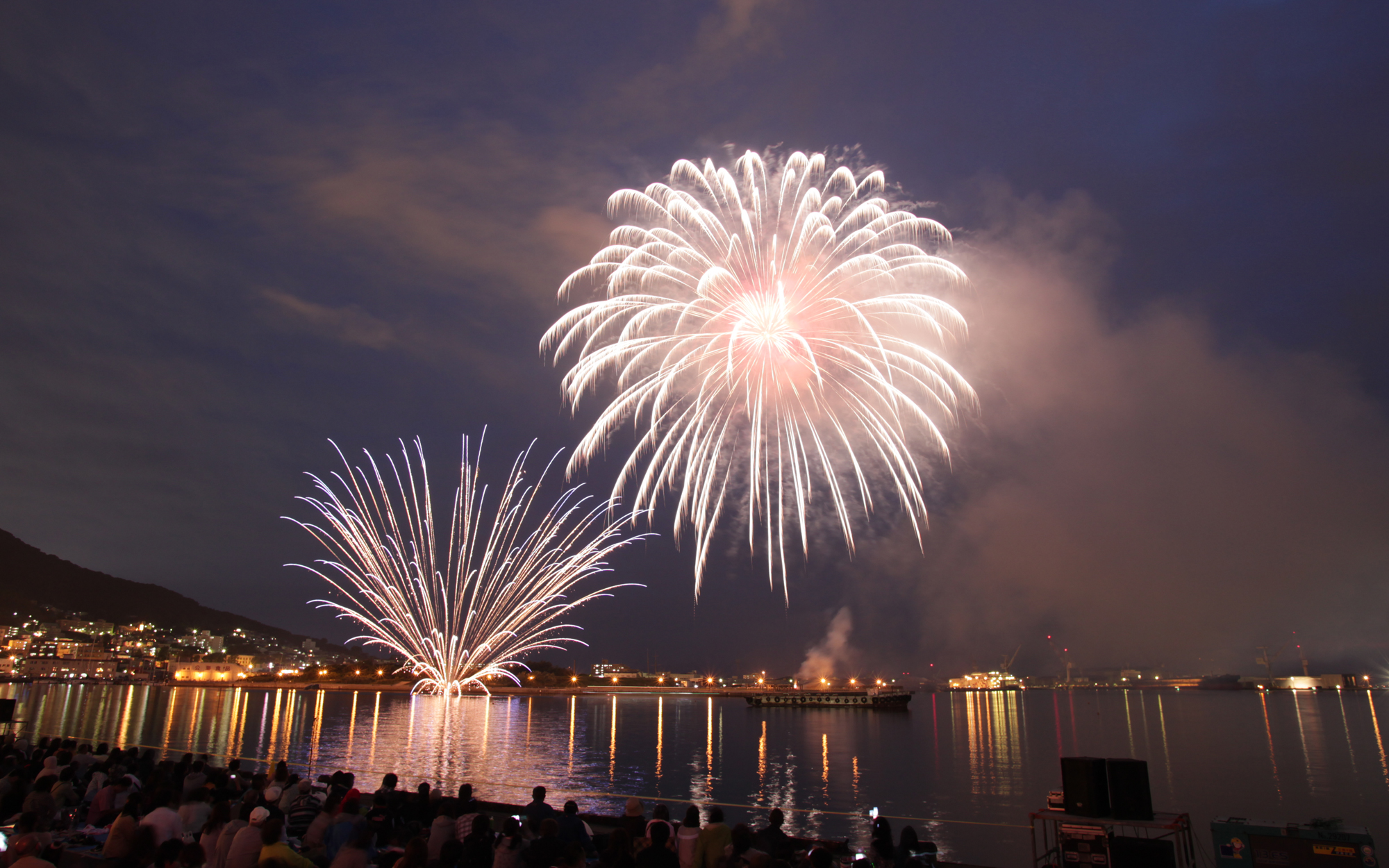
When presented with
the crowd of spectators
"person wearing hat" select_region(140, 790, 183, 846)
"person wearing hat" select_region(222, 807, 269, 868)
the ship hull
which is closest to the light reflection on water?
the crowd of spectators

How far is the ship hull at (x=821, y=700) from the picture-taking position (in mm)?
136250

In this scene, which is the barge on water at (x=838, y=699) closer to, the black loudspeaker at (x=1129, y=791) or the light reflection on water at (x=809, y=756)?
the light reflection on water at (x=809, y=756)

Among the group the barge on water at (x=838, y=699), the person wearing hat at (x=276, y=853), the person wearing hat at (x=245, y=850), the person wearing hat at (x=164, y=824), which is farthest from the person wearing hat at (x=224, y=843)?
the barge on water at (x=838, y=699)

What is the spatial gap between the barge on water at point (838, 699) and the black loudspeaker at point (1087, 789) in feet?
430

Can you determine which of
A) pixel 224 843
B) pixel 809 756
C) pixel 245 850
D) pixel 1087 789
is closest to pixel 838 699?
pixel 809 756

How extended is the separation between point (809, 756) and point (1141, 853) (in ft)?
149

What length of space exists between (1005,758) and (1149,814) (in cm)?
4736

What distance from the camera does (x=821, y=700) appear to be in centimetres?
14612

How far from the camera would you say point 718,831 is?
8.92 metres

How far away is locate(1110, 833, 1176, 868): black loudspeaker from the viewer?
31.8 feet

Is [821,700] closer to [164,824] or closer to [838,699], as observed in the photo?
[838,699]

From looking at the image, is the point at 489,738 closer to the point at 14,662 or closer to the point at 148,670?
the point at 14,662

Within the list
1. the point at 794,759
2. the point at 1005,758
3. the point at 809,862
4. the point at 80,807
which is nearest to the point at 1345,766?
the point at 1005,758

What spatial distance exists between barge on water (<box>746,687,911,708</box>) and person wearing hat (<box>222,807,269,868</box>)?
136 meters
